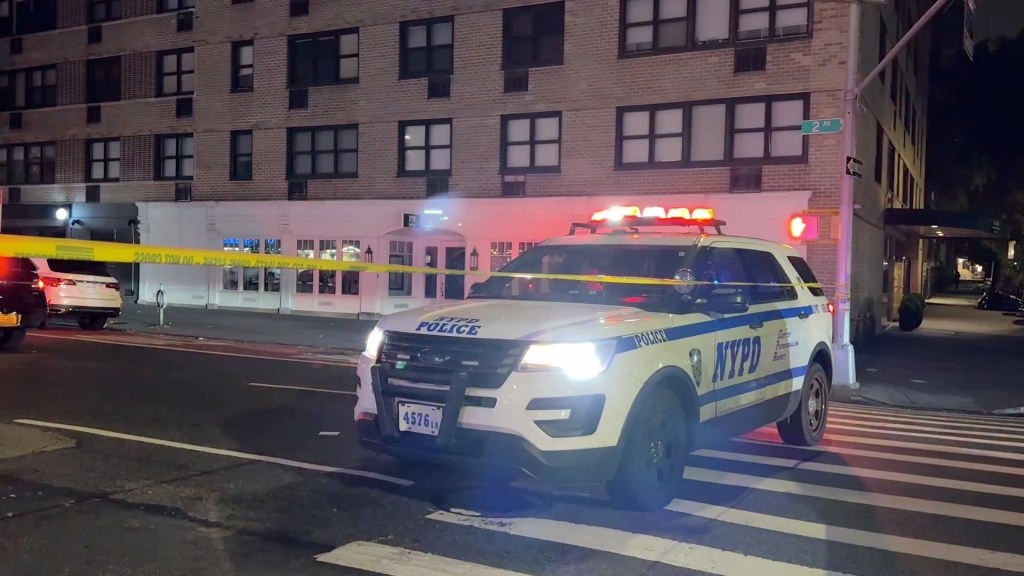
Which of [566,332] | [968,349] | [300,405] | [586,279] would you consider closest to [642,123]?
[968,349]

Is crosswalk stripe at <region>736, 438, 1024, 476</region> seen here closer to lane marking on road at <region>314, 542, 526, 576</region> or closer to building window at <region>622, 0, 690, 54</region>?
lane marking on road at <region>314, 542, 526, 576</region>

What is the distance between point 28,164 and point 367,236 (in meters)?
15.4

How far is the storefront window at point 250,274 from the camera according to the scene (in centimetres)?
2641

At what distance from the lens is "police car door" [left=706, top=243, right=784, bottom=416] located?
21.5 ft

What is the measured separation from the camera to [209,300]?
27.2m

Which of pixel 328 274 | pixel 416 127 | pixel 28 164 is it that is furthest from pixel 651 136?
pixel 28 164

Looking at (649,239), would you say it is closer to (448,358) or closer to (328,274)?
(448,358)

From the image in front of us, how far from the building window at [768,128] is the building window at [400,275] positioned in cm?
959

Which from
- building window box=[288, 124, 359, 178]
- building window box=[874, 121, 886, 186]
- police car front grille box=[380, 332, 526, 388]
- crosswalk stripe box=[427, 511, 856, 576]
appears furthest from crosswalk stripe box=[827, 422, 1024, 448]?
building window box=[288, 124, 359, 178]

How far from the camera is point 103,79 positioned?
29.5 meters

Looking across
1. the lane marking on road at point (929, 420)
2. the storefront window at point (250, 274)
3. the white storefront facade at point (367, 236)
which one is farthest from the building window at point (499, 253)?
the lane marking on road at point (929, 420)

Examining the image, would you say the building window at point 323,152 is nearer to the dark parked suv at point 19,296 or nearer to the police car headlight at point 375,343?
the dark parked suv at point 19,296

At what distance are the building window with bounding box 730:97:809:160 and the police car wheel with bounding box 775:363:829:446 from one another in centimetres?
1128

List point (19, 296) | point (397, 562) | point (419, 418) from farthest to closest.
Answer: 1. point (19, 296)
2. point (419, 418)
3. point (397, 562)
